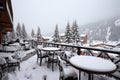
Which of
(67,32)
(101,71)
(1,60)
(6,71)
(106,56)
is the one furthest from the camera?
(67,32)

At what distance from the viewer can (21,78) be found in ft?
9.99

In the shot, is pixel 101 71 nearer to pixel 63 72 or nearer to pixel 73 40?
pixel 63 72

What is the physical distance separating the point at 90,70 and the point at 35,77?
223 cm

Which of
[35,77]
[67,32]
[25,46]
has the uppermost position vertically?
[67,32]

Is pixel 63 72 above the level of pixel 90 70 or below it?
below

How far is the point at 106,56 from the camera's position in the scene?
3096 millimetres

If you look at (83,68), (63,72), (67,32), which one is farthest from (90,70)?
(67,32)

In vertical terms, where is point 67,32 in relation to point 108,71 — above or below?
above

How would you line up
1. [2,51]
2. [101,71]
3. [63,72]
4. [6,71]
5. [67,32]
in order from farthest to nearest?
[67,32]
[2,51]
[6,71]
[63,72]
[101,71]

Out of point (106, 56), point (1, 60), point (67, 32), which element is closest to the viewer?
point (1, 60)

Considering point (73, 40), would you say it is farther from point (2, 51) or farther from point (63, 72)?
point (63, 72)

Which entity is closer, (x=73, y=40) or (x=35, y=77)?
(x=35, y=77)

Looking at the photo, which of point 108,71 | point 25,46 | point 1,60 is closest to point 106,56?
point 108,71

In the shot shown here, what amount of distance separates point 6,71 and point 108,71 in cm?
340
